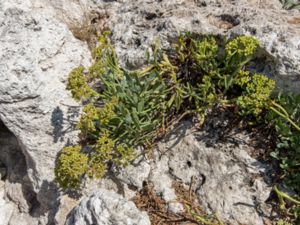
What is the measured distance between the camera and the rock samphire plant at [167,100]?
126 inches

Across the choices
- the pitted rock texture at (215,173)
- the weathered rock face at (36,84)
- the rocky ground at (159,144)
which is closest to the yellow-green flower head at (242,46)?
the rocky ground at (159,144)

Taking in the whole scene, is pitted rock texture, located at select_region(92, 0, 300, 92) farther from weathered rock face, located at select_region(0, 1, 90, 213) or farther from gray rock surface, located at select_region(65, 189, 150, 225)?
gray rock surface, located at select_region(65, 189, 150, 225)

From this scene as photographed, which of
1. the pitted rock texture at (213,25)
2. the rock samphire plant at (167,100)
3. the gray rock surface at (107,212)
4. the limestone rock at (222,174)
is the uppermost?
the pitted rock texture at (213,25)

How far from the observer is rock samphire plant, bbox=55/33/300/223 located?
10.5 feet

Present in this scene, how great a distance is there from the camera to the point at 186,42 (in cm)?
377

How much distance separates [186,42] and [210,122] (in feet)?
2.77

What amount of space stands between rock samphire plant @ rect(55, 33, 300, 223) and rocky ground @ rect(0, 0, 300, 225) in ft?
0.55

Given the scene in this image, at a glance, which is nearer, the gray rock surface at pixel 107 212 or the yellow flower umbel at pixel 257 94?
the gray rock surface at pixel 107 212

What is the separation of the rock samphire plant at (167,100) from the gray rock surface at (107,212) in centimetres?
26

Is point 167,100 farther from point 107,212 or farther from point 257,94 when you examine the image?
point 107,212

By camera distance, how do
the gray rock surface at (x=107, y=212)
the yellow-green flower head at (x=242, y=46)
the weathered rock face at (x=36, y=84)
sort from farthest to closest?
the weathered rock face at (x=36, y=84), the yellow-green flower head at (x=242, y=46), the gray rock surface at (x=107, y=212)

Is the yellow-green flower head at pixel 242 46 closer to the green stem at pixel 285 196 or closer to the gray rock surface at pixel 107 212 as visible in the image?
the green stem at pixel 285 196

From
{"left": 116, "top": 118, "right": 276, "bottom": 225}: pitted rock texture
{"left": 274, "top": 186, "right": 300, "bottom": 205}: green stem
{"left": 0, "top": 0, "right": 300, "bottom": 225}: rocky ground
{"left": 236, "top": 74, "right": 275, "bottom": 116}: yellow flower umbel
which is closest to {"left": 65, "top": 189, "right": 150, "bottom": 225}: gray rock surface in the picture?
{"left": 0, "top": 0, "right": 300, "bottom": 225}: rocky ground

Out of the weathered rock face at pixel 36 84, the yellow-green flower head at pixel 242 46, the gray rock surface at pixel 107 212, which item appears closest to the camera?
the gray rock surface at pixel 107 212
